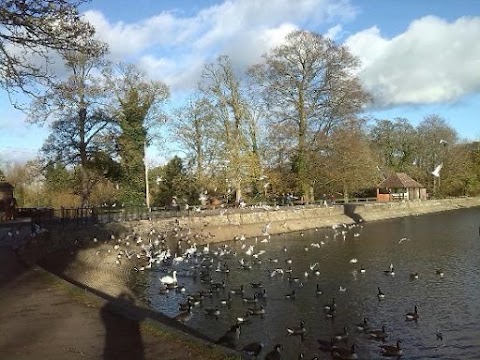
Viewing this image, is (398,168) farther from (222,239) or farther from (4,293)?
(4,293)

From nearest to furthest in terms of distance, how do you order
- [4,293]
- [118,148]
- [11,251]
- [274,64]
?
1. [4,293]
2. [11,251]
3. [118,148]
4. [274,64]

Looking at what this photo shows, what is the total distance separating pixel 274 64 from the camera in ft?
172

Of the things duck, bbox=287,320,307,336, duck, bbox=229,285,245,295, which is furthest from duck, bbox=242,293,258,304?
duck, bbox=287,320,307,336

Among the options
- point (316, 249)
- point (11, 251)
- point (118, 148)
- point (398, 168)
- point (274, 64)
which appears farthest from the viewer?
point (398, 168)

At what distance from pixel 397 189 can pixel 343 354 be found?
6718 centimetres

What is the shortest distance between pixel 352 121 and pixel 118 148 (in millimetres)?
22764

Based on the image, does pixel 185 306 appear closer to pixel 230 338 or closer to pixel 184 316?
pixel 184 316

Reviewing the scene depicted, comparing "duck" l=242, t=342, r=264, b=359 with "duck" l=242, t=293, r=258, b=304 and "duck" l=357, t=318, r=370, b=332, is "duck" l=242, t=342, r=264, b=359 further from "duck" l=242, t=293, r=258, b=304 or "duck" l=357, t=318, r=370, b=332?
"duck" l=242, t=293, r=258, b=304

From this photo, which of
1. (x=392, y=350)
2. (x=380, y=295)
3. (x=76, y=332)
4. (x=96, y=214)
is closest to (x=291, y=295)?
(x=380, y=295)

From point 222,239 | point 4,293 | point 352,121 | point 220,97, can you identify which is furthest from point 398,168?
point 4,293

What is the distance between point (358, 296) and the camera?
20.2 metres

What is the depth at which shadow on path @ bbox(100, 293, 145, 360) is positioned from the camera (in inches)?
370

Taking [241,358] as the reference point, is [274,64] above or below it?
above

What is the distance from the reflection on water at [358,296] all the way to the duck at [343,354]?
1.25 ft
